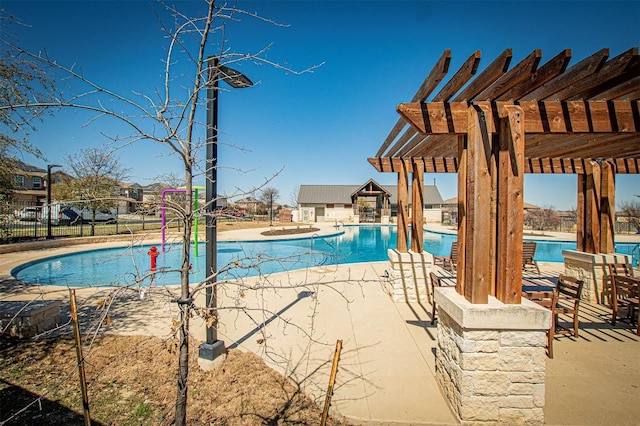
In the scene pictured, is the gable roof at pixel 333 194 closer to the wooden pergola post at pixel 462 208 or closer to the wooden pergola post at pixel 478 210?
the wooden pergola post at pixel 462 208

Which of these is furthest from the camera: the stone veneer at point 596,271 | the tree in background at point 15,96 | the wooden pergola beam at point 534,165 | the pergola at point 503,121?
the wooden pergola beam at point 534,165

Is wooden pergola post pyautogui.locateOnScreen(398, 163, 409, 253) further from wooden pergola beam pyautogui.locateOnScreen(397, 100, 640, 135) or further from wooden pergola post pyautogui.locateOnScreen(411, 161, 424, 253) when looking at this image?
wooden pergola beam pyautogui.locateOnScreen(397, 100, 640, 135)

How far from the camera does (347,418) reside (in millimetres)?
2777

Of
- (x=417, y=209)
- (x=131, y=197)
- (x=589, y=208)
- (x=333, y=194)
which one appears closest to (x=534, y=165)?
(x=589, y=208)

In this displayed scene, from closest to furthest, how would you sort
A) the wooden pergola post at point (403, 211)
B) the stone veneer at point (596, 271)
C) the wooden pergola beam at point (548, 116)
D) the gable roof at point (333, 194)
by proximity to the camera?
the wooden pergola beam at point (548, 116)
the stone veneer at point (596, 271)
the wooden pergola post at point (403, 211)
the gable roof at point (333, 194)

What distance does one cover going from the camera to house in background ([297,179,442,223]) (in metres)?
35.5

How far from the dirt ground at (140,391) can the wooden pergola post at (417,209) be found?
404cm

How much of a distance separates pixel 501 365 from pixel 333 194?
37616mm

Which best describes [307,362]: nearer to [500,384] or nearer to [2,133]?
[500,384]

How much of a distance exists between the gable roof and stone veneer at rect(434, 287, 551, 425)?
35882 mm

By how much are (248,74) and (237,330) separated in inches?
154

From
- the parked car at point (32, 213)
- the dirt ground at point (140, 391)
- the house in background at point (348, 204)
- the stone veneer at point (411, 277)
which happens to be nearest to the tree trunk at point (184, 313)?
the dirt ground at point (140, 391)

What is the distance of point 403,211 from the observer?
6.34m

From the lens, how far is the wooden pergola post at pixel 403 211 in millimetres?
6332
